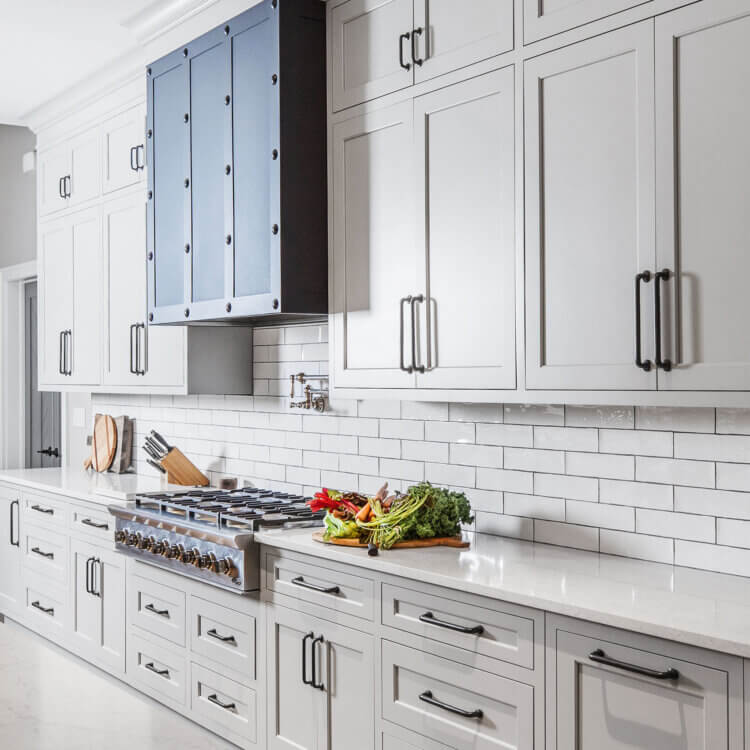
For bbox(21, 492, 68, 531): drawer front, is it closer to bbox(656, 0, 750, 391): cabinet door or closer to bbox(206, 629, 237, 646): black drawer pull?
bbox(206, 629, 237, 646): black drawer pull

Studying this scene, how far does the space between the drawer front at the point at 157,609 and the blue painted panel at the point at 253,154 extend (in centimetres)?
126


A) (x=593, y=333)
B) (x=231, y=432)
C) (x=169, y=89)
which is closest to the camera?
(x=593, y=333)

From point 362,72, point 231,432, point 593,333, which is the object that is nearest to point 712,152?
point 593,333

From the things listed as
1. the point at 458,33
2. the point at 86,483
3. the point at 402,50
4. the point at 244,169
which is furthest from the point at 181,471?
the point at 458,33

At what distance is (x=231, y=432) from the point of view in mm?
4328

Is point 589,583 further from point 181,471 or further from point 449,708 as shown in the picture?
point 181,471

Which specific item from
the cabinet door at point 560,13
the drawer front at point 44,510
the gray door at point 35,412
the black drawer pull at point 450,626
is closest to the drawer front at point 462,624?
the black drawer pull at point 450,626

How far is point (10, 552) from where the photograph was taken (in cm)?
511

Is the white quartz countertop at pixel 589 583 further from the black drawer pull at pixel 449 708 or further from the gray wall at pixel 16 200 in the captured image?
the gray wall at pixel 16 200

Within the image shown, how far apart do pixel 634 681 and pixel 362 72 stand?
2161 millimetres

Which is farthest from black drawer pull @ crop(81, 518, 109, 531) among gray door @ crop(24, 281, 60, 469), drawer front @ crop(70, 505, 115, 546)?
gray door @ crop(24, 281, 60, 469)

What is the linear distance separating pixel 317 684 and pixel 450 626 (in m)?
0.70

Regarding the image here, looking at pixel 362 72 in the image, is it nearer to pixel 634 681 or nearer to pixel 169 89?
pixel 169 89

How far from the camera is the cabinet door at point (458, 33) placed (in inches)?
102
